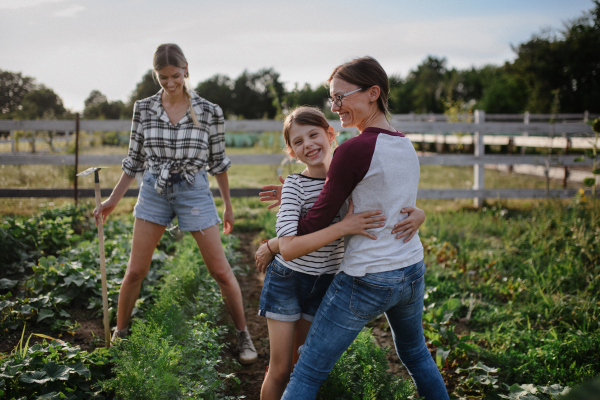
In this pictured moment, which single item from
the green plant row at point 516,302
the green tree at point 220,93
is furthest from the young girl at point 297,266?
the green tree at point 220,93

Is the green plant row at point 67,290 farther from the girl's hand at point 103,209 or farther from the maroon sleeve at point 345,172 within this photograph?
the maroon sleeve at point 345,172

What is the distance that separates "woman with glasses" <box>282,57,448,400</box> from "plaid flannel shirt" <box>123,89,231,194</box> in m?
1.18

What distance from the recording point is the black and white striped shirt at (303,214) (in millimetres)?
1542

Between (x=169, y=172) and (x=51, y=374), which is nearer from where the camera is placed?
(x=51, y=374)

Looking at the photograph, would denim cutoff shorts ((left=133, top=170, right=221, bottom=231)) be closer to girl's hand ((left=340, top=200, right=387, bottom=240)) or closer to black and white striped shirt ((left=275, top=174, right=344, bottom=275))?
black and white striped shirt ((left=275, top=174, right=344, bottom=275))

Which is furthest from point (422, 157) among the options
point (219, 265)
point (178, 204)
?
point (178, 204)

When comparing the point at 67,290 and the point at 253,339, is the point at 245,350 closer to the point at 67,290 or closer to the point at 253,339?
the point at 253,339

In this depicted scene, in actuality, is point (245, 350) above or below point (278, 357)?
below

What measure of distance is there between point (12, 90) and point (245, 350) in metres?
5.78

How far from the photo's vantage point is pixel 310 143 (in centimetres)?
165

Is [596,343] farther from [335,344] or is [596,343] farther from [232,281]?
[232,281]

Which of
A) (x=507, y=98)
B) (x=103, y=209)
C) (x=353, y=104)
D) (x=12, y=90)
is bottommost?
(x=103, y=209)

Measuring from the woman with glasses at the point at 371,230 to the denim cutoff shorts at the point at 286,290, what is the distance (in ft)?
0.59

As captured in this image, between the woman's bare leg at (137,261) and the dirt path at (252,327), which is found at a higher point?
the woman's bare leg at (137,261)
